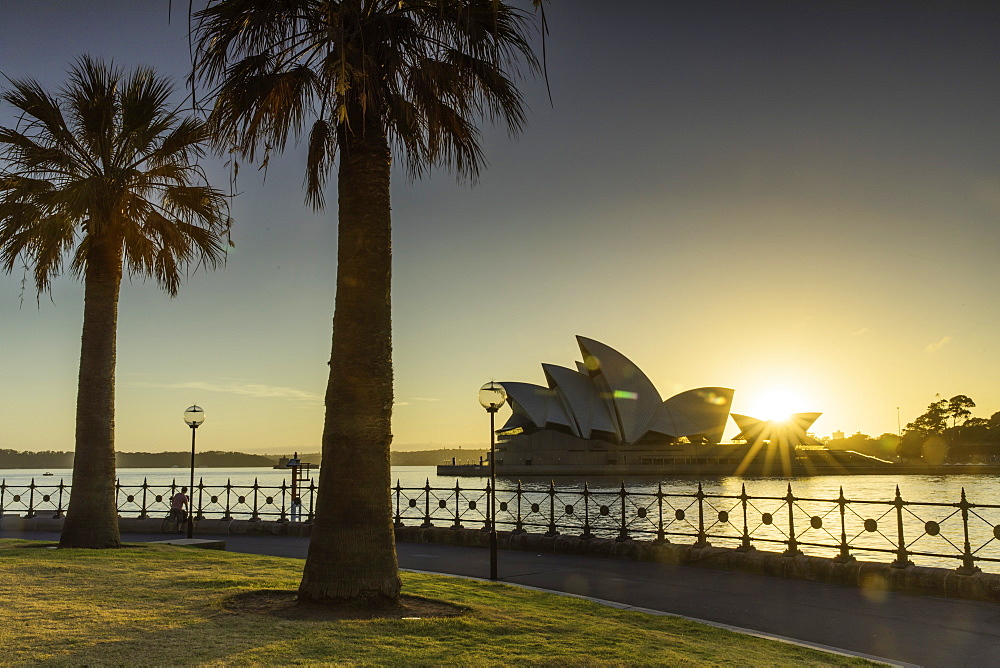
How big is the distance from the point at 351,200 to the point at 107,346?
7.95m

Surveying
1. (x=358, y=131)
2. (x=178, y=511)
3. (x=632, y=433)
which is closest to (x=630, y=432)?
(x=632, y=433)

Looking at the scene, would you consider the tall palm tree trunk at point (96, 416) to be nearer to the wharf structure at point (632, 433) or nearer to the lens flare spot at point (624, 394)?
the wharf structure at point (632, 433)

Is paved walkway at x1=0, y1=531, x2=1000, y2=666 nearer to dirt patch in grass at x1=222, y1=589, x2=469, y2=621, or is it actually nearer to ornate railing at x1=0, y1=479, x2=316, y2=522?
dirt patch in grass at x1=222, y1=589, x2=469, y2=621

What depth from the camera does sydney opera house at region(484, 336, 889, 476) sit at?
8625 cm

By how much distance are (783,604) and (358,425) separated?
6354mm

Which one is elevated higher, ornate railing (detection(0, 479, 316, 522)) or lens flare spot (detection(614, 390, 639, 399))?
lens flare spot (detection(614, 390, 639, 399))

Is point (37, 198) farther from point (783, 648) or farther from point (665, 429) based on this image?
point (665, 429)

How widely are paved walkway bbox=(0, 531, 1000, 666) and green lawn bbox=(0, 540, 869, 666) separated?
4.24ft

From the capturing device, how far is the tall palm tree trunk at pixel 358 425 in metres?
8.02

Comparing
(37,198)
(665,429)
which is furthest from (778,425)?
(37,198)

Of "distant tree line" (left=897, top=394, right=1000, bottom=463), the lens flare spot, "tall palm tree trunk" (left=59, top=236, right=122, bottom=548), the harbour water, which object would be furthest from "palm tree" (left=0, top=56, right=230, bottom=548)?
"distant tree line" (left=897, top=394, right=1000, bottom=463)

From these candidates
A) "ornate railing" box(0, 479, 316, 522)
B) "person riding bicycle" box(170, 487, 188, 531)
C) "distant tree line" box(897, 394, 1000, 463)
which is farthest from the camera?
"distant tree line" box(897, 394, 1000, 463)

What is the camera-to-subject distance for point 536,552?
16438mm

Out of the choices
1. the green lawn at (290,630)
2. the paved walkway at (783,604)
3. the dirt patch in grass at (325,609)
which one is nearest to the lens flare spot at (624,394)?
the paved walkway at (783,604)
